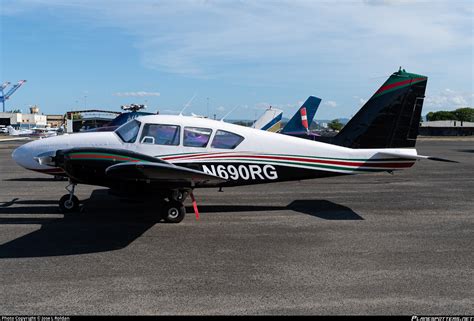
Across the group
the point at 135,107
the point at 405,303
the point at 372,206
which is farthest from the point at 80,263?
the point at 135,107

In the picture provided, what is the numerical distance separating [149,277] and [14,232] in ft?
11.6

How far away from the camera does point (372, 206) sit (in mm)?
10320

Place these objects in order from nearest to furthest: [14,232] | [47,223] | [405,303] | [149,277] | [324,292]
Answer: [405,303] < [324,292] < [149,277] < [14,232] < [47,223]

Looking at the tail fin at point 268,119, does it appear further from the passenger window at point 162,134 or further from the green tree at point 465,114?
the green tree at point 465,114

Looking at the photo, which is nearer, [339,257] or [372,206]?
[339,257]

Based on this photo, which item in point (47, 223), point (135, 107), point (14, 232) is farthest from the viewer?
point (135, 107)

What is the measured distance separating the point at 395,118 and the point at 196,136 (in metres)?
4.55

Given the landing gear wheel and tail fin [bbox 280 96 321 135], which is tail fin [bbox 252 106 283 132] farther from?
the landing gear wheel

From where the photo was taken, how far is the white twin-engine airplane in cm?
841

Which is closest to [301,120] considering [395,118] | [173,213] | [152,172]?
[395,118]

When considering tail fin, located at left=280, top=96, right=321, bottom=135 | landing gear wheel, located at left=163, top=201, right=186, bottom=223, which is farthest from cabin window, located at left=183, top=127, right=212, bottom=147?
tail fin, located at left=280, top=96, right=321, bottom=135

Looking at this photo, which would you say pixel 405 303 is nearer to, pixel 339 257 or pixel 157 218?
pixel 339 257

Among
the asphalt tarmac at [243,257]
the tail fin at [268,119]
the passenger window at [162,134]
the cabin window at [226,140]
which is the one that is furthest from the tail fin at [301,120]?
the passenger window at [162,134]

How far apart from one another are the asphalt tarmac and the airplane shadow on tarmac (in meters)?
0.02
